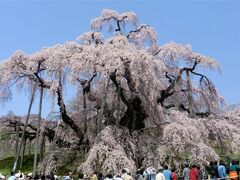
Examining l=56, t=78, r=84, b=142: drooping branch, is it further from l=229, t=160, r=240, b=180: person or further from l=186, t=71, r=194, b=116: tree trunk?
l=229, t=160, r=240, b=180: person

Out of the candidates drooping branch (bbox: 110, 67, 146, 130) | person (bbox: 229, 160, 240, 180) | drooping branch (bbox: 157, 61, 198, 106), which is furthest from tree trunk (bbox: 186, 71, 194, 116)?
person (bbox: 229, 160, 240, 180)

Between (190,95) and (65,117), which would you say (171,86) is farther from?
(65,117)

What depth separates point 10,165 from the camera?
23891 mm

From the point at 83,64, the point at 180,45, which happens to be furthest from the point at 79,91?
the point at 180,45

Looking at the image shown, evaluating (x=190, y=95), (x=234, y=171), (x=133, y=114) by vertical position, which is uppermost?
(x=190, y=95)

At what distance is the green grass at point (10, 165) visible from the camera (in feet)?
70.5

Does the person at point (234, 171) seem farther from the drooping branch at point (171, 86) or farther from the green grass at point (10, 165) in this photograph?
the green grass at point (10, 165)

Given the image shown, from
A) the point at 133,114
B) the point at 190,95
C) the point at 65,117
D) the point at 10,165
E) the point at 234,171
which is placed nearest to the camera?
the point at 234,171

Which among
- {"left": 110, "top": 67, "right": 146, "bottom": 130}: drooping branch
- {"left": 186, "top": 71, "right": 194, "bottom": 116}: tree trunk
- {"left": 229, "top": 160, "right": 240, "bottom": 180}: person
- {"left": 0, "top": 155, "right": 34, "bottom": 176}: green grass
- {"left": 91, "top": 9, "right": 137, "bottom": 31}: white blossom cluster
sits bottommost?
{"left": 229, "top": 160, "right": 240, "bottom": 180}: person

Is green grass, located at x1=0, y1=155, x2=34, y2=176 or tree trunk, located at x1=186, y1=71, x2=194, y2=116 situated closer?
tree trunk, located at x1=186, y1=71, x2=194, y2=116

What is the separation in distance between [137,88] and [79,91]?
4.38 m

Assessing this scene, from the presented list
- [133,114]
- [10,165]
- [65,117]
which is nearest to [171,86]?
[133,114]

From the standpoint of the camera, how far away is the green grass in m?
21.5

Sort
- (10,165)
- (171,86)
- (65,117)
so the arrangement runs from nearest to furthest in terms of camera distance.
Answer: (65,117)
(171,86)
(10,165)
